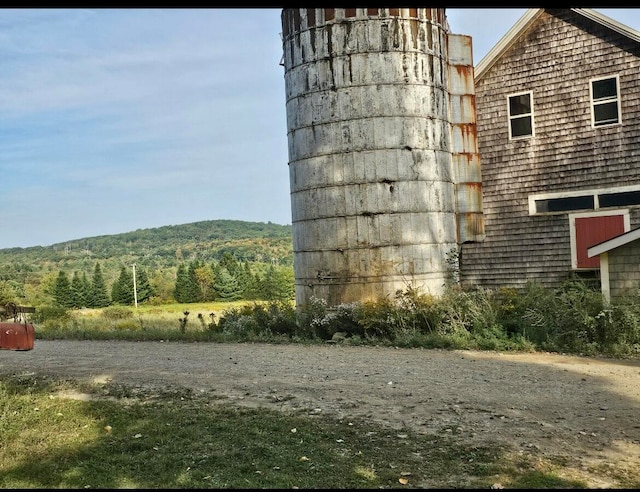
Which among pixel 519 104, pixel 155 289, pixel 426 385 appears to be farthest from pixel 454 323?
pixel 155 289

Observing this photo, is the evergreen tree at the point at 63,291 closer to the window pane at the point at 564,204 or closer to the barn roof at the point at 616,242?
the window pane at the point at 564,204

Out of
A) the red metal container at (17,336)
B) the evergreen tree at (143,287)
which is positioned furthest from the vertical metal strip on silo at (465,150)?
the evergreen tree at (143,287)

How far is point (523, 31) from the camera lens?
17.4 m

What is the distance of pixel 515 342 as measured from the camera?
1265cm

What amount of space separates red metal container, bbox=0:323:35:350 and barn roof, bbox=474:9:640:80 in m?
15.1

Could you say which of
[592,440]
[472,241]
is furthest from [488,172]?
[592,440]

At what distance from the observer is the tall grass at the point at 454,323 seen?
1212 centimetres

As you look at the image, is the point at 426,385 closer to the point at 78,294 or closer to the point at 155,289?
the point at 78,294

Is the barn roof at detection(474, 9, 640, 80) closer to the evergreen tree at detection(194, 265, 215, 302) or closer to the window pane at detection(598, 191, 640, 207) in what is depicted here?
the window pane at detection(598, 191, 640, 207)

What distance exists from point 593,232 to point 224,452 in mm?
13242

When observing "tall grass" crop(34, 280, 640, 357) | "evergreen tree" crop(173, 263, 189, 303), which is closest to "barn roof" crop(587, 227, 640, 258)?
"tall grass" crop(34, 280, 640, 357)

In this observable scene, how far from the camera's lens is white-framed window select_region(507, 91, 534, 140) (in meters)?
17.5

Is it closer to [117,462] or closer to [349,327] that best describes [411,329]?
[349,327]

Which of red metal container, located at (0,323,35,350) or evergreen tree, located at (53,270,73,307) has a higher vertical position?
red metal container, located at (0,323,35,350)
